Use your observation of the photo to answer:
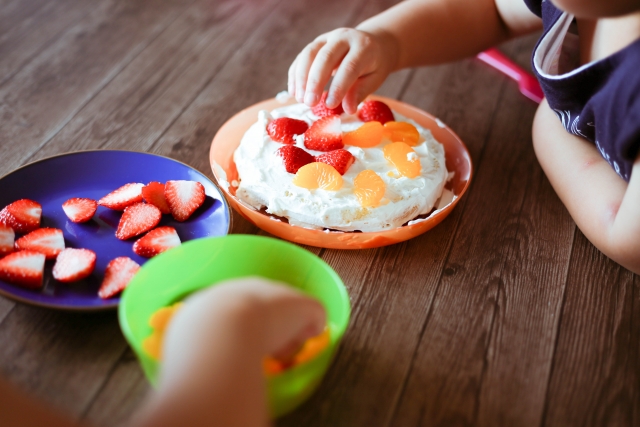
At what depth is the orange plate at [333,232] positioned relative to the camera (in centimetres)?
96

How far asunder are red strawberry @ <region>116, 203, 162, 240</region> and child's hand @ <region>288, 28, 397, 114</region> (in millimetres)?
375

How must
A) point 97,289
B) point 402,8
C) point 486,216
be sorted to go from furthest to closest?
1. point 402,8
2. point 486,216
3. point 97,289

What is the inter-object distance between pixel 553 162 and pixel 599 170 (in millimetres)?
103

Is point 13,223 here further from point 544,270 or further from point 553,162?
point 553,162

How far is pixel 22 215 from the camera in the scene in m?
0.94

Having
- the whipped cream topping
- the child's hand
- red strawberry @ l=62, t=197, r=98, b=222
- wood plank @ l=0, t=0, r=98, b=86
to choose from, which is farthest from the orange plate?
wood plank @ l=0, t=0, r=98, b=86

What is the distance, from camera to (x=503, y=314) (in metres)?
0.90

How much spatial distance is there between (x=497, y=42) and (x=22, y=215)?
1.18m

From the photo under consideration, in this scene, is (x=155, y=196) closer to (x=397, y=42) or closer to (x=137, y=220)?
(x=137, y=220)

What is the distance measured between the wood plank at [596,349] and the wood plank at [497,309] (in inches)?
0.8

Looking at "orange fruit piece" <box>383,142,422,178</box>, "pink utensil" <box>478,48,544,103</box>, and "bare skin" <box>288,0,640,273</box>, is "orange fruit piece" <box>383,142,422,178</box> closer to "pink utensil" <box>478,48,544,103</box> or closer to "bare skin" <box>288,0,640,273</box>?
"bare skin" <box>288,0,640,273</box>

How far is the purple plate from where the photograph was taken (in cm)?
86

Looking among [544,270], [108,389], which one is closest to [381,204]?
[544,270]

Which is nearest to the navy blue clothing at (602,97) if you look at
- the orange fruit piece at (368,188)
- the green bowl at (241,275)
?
the orange fruit piece at (368,188)
